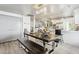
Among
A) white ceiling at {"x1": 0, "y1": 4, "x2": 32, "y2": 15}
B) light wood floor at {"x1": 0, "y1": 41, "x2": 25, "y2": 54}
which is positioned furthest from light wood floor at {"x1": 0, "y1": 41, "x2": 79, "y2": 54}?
white ceiling at {"x1": 0, "y1": 4, "x2": 32, "y2": 15}

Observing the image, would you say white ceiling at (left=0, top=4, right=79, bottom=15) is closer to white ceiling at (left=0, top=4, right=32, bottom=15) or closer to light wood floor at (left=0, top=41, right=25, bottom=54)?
white ceiling at (left=0, top=4, right=32, bottom=15)

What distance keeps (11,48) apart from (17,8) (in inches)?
A: 30.7

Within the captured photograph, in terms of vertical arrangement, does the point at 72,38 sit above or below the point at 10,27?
below

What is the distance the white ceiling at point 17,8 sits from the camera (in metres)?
1.74

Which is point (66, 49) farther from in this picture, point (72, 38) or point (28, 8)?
point (28, 8)

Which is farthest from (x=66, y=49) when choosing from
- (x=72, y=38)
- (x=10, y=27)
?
(x=10, y=27)

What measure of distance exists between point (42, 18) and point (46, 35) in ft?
1.12

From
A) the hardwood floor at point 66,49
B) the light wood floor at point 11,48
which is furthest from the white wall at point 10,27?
the hardwood floor at point 66,49

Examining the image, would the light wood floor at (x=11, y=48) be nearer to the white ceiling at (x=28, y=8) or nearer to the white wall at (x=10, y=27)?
the white wall at (x=10, y=27)

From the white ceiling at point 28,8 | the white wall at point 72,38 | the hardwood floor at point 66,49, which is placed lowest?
the hardwood floor at point 66,49

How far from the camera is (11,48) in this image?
5.81 ft

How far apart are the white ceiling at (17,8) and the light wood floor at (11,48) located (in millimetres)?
613
